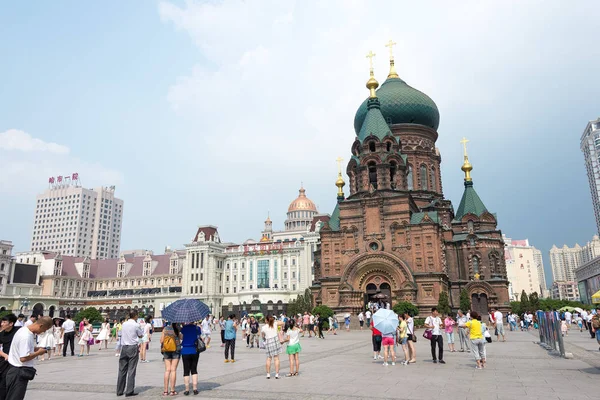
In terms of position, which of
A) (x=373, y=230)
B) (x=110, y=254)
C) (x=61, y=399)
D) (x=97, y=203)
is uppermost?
(x=97, y=203)

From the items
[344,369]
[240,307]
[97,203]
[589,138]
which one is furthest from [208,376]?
[97,203]

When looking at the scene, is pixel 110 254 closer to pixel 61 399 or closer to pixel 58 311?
pixel 58 311

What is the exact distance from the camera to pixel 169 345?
453 inches

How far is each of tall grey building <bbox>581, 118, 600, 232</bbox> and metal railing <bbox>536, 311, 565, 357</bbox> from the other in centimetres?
11763

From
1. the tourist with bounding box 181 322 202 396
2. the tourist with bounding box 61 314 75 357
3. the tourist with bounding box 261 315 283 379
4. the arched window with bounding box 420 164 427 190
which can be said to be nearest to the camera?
the tourist with bounding box 181 322 202 396

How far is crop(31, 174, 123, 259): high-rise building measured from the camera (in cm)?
15412

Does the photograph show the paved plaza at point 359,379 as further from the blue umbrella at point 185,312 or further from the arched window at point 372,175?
the arched window at point 372,175

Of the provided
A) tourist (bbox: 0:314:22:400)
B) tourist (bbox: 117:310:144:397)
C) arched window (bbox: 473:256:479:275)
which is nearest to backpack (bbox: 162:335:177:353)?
tourist (bbox: 117:310:144:397)

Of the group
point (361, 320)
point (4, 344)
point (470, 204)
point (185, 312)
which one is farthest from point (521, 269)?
point (4, 344)

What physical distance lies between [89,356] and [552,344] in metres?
21.3

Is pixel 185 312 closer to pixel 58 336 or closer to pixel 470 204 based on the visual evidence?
pixel 58 336

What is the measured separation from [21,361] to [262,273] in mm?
86196

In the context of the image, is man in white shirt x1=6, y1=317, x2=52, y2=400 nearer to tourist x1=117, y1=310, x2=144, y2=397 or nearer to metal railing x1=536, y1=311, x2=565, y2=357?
tourist x1=117, y1=310, x2=144, y2=397

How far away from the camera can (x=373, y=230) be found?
A: 1817 inches
